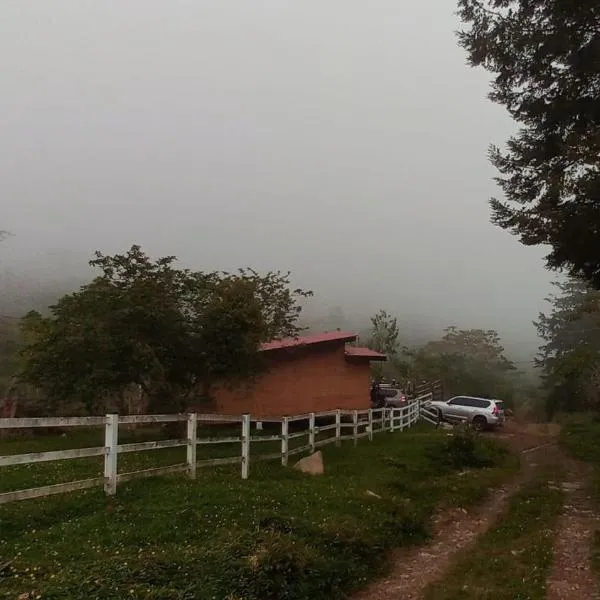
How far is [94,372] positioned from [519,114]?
1291cm

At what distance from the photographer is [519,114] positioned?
49.9 feet

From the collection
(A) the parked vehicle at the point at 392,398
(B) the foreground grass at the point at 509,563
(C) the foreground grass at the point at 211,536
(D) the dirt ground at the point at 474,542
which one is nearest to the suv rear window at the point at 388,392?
(A) the parked vehicle at the point at 392,398

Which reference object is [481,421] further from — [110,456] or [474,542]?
[110,456]

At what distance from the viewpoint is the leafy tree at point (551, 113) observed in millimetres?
12750

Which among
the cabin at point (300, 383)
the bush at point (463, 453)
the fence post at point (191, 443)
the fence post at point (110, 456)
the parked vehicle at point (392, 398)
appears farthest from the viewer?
the parked vehicle at point (392, 398)

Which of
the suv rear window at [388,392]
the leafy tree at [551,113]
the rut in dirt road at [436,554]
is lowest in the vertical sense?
the rut in dirt road at [436,554]

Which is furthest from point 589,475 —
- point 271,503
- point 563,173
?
point 271,503

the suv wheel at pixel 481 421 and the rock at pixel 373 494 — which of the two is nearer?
the rock at pixel 373 494

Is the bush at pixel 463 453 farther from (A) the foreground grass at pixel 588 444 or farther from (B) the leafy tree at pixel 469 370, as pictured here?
(B) the leafy tree at pixel 469 370

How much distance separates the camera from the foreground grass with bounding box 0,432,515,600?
561 cm

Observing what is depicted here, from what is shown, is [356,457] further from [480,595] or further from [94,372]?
[480,595]

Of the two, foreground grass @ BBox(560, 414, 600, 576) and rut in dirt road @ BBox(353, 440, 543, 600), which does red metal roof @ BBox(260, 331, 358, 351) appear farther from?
rut in dirt road @ BBox(353, 440, 543, 600)

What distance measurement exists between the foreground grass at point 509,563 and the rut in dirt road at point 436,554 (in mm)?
180

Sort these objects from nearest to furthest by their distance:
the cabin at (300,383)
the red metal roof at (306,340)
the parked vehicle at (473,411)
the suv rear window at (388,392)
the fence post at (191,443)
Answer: the fence post at (191,443), the red metal roof at (306,340), the cabin at (300,383), the parked vehicle at (473,411), the suv rear window at (388,392)
